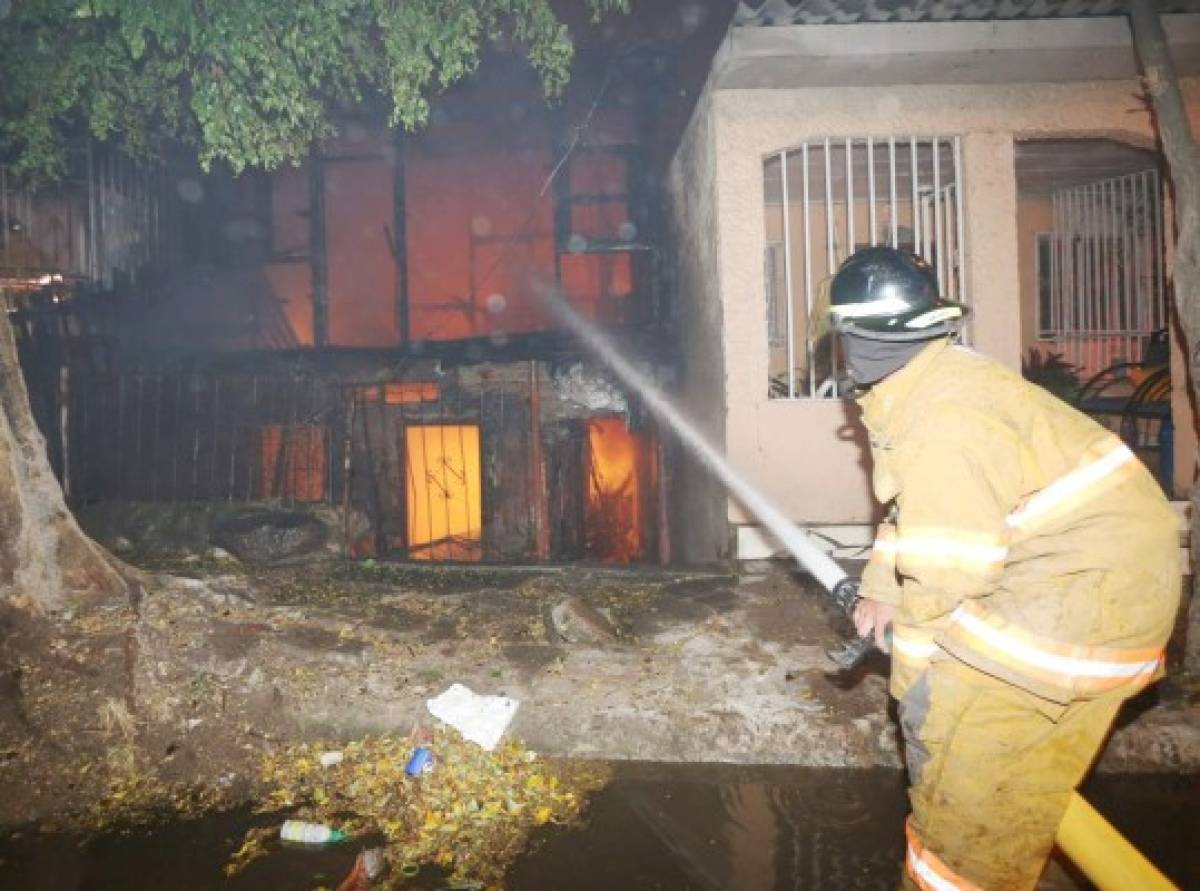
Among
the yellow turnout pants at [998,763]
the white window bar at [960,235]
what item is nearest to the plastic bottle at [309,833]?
the yellow turnout pants at [998,763]

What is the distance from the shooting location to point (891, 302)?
7.37 feet

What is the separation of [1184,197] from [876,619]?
3736mm

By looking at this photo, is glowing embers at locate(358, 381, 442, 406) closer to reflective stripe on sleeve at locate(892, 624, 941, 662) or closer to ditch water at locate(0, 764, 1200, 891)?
ditch water at locate(0, 764, 1200, 891)

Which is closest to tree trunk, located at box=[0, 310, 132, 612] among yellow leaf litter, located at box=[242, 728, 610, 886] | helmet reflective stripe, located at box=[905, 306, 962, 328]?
yellow leaf litter, located at box=[242, 728, 610, 886]

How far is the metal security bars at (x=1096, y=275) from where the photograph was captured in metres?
9.33

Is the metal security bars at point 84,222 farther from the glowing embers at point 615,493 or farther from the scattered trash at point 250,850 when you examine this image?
the glowing embers at point 615,493

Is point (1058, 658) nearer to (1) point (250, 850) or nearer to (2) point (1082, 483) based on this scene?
(2) point (1082, 483)

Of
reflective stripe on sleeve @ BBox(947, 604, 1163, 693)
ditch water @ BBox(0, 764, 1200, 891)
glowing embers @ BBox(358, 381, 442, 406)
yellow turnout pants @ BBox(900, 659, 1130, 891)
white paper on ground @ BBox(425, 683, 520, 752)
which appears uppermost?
glowing embers @ BBox(358, 381, 442, 406)

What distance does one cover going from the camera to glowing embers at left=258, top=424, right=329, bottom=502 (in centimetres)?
1056

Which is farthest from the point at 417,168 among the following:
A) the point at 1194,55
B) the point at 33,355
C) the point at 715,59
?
the point at 1194,55

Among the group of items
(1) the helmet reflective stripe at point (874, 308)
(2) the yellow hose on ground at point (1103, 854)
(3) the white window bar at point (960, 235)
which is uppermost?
(3) the white window bar at point (960, 235)

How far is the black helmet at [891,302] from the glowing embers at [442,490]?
8936 mm

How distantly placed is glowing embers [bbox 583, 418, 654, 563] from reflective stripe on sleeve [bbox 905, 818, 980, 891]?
9156 millimetres

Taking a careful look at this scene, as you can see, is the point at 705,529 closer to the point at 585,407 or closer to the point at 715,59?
the point at 585,407
